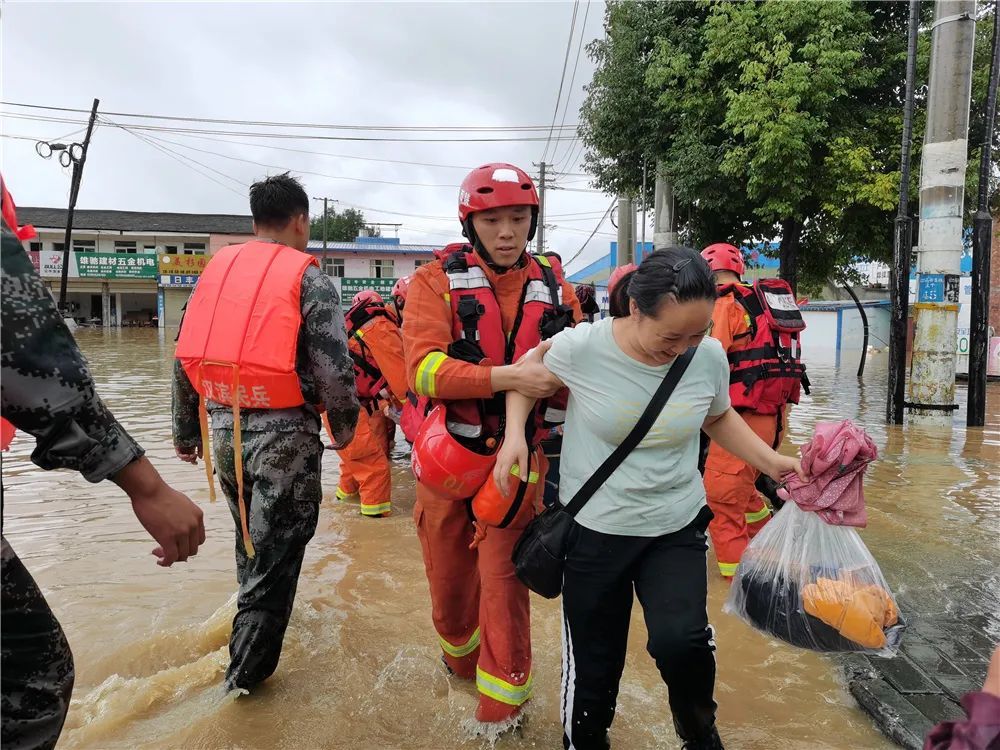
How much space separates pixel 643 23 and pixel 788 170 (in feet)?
16.1

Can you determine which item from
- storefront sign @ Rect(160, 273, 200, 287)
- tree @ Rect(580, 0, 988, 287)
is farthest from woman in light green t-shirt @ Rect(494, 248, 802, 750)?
storefront sign @ Rect(160, 273, 200, 287)

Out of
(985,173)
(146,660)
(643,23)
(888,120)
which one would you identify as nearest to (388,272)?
(643,23)

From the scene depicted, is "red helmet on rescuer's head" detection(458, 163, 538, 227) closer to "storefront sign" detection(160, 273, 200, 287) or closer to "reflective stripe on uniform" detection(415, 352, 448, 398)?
"reflective stripe on uniform" detection(415, 352, 448, 398)

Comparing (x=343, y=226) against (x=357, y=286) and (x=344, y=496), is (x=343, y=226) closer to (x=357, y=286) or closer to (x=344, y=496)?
(x=357, y=286)

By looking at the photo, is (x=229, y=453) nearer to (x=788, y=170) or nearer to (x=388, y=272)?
(x=788, y=170)

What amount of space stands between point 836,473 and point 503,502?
47.7 inches

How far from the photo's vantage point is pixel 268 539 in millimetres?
2920

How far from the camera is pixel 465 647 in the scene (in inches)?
123

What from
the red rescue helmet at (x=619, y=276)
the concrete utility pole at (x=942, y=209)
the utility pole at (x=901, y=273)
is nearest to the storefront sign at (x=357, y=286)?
the utility pole at (x=901, y=273)

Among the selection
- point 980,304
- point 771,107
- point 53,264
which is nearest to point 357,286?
point 53,264

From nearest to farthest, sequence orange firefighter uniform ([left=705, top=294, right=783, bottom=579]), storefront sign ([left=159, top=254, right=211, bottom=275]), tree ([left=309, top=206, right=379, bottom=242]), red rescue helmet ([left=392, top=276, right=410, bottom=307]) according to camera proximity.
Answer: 1. red rescue helmet ([left=392, top=276, right=410, bottom=307])
2. orange firefighter uniform ([left=705, top=294, right=783, bottom=579])
3. storefront sign ([left=159, top=254, right=211, bottom=275])
4. tree ([left=309, top=206, right=379, bottom=242])

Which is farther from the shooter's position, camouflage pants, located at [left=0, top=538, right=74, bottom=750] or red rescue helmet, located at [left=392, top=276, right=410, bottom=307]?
red rescue helmet, located at [left=392, top=276, right=410, bottom=307]

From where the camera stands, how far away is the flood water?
9.43 ft

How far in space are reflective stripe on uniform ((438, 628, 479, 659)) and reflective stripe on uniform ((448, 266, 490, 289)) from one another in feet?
4.80
